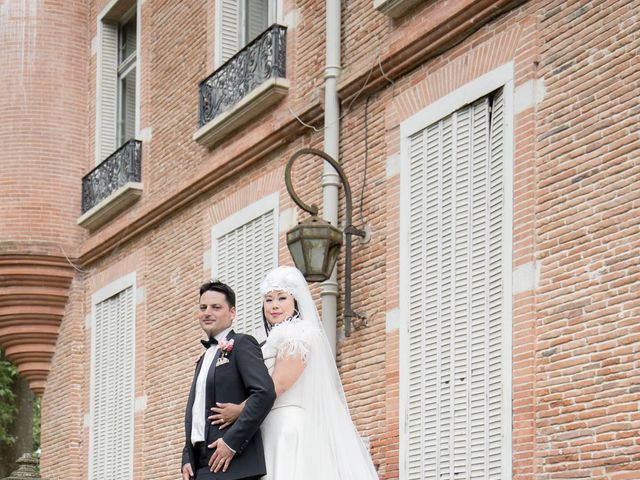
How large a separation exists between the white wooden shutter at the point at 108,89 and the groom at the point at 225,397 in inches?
469

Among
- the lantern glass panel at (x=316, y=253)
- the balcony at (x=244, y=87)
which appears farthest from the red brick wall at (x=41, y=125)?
the lantern glass panel at (x=316, y=253)

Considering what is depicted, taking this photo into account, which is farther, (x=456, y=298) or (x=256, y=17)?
(x=256, y=17)

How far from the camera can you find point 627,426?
9.32m

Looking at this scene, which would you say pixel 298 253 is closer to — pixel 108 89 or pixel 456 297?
pixel 456 297

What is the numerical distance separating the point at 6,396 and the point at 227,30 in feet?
53.3

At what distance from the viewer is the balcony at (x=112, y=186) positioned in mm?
18203

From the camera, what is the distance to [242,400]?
802 centimetres

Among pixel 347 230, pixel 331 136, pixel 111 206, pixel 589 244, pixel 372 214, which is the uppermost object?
pixel 111 206

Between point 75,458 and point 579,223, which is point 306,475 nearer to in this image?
point 579,223

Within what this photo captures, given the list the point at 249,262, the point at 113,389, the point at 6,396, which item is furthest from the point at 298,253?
the point at 6,396

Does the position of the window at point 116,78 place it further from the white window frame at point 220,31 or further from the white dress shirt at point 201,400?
the white dress shirt at point 201,400

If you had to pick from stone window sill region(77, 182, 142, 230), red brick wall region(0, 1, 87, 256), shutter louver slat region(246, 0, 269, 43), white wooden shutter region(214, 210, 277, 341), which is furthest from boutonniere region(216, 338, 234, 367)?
red brick wall region(0, 1, 87, 256)

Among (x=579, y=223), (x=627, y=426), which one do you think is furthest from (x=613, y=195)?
(x=627, y=426)

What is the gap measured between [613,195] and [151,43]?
32.6ft
